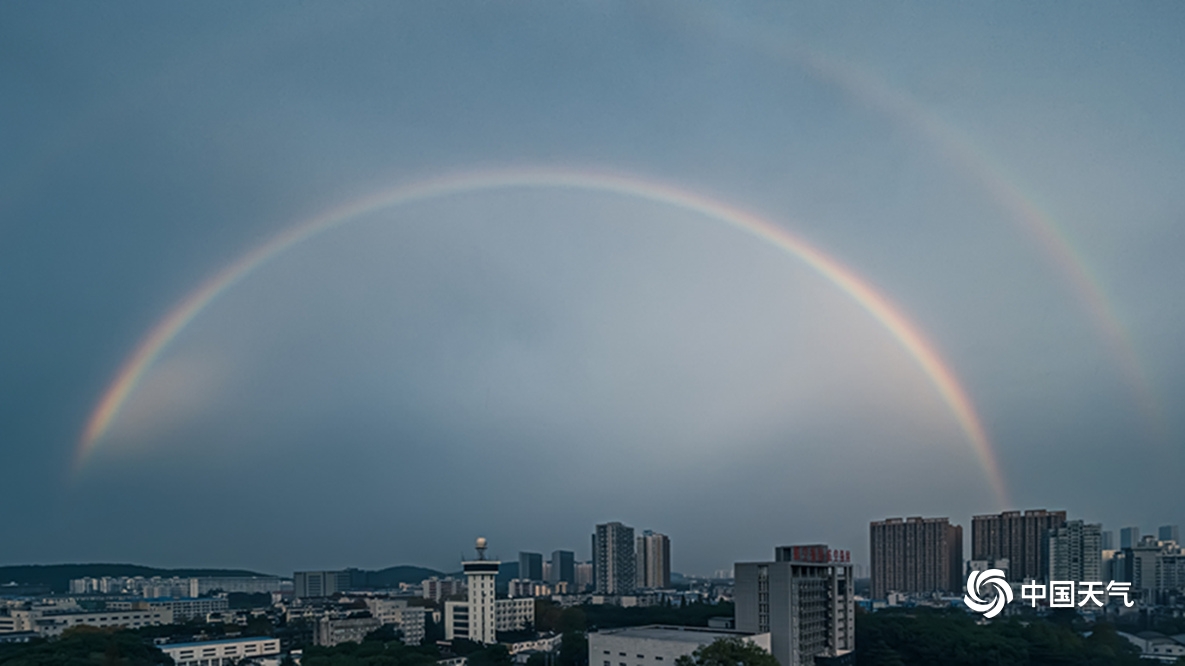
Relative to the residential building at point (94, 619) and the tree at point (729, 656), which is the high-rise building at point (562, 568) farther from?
the tree at point (729, 656)

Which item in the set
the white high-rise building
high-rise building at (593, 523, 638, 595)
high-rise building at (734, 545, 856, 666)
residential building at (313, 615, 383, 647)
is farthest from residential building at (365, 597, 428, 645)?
high-rise building at (593, 523, 638, 595)

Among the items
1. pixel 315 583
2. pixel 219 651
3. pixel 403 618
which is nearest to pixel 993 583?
pixel 219 651

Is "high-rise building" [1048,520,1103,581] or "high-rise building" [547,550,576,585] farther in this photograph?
"high-rise building" [547,550,576,585]

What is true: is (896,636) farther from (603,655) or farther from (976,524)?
(976,524)

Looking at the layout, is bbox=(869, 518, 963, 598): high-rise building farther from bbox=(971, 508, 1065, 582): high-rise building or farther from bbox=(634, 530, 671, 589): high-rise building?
bbox=(634, 530, 671, 589): high-rise building

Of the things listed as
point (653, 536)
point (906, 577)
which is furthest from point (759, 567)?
point (653, 536)
